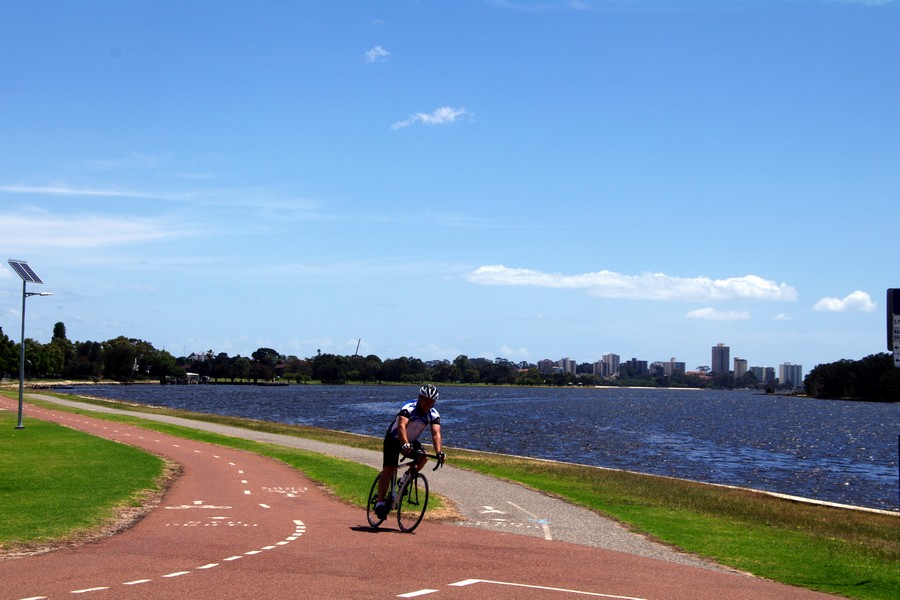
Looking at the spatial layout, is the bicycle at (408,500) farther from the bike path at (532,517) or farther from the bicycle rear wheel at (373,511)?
the bike path at (532,517)

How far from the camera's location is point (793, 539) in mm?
17719

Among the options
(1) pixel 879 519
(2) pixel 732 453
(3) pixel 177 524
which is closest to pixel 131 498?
(3) pixel 177 524

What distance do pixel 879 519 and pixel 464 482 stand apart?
506 inches

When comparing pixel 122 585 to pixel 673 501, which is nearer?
pixel 122 585

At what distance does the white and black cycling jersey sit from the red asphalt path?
61.8 inches

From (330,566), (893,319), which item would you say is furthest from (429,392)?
(893,319)

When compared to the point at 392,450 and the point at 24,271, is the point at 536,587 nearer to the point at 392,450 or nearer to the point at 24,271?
the point at 392,450

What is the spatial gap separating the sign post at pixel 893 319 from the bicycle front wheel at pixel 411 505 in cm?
690

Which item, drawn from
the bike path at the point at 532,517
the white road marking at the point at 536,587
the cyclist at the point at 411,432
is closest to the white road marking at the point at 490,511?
the bike path at the point at 532,517

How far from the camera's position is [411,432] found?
44.1 feet

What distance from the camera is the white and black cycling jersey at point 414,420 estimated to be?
43.7 feet

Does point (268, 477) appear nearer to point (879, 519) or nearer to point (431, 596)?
point (431, 596)

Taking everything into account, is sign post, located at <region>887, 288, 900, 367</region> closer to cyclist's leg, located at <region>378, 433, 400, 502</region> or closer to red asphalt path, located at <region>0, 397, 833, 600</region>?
red asphalt path, located at <region>0, 397, 833, 600</region>

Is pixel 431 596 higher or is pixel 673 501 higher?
pixel 431 596
